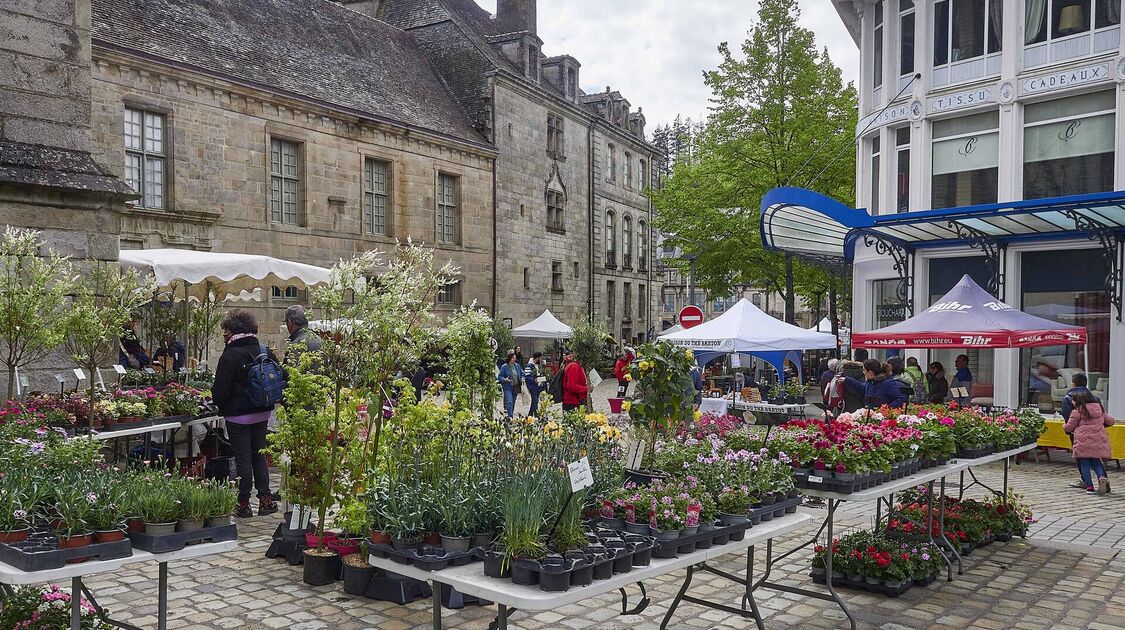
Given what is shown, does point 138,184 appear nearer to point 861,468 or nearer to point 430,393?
point 430,393

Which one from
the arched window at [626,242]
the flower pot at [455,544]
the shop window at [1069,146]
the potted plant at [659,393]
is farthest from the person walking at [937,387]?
the arched window at [626,242]

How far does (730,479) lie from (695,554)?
86 centimetres

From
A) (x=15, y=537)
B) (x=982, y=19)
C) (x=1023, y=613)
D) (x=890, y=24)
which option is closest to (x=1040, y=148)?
(x=982, y=19)

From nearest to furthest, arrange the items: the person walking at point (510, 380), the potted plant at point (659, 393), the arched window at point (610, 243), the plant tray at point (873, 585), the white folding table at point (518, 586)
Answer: the white folding table at point (518, 586)
the potted plant at point (659, 393)
the plant tray at point (873, 585)
the person walking at point (510, 380)
the arched window at point (610, 243)

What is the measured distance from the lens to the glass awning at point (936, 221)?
13.3 m

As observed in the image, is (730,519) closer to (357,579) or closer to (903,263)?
(357,579)

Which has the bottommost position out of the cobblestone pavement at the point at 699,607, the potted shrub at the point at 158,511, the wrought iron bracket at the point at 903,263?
the cobblestone pavement at the point at 699,607

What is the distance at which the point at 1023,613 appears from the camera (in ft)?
21.4

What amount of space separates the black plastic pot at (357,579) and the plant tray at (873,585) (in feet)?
11.8

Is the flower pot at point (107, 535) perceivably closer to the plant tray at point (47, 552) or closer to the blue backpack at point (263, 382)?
the plant tray at point (47, 552)

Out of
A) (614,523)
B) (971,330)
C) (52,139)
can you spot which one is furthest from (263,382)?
(971,330)

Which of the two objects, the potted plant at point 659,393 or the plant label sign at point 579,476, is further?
the potted plant at point 659,393

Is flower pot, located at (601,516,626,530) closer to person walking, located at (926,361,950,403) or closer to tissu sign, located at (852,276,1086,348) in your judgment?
tissu sign, located at (852,276,1086,348)

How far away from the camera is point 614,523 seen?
15.6ft
